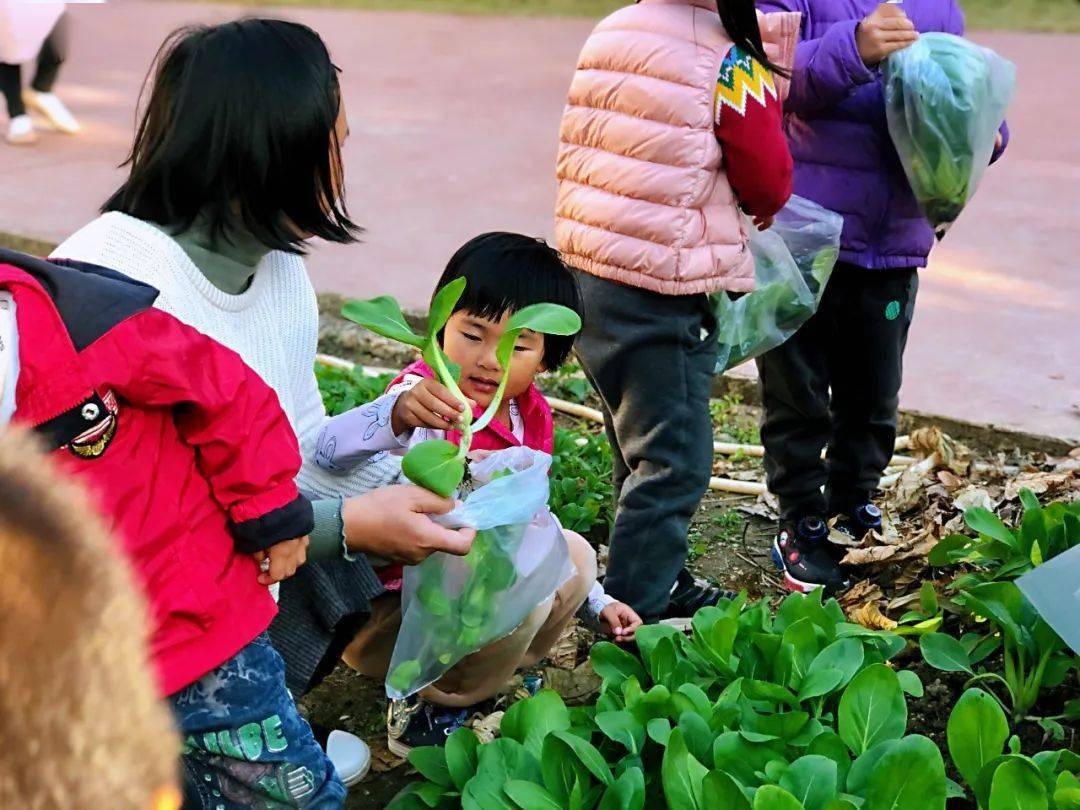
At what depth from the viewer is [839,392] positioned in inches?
133

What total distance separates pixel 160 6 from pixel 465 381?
1140 cm

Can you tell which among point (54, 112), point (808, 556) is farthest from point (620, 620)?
point (54, 112)

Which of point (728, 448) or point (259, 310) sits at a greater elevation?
point (259, 310)

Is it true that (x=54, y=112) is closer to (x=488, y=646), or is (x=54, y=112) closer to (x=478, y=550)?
(x=488, y=646)

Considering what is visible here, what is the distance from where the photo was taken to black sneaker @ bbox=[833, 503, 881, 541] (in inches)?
133

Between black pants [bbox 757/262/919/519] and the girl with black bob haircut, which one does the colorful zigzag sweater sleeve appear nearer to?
black pants [bbox 757/262/919/519]

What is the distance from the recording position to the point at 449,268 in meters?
2.61

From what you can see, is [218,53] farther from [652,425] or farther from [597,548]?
[597,548]

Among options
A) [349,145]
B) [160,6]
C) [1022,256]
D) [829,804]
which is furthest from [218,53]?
[160,6]

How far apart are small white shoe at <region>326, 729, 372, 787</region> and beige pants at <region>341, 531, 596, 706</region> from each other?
15cm

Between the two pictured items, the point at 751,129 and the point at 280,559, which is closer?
the point at 280,559

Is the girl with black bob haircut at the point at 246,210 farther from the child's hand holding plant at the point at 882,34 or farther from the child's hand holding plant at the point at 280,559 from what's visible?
the child's hand holding plant at the point at 882,34

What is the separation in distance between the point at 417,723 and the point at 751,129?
137cm

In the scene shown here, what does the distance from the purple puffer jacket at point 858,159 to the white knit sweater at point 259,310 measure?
52.7 inches
